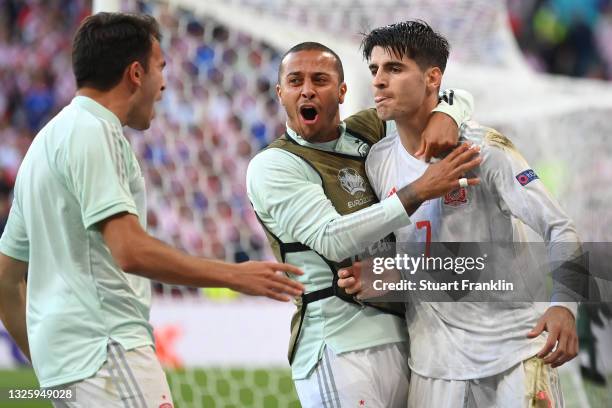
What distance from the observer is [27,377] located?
24.2 ft

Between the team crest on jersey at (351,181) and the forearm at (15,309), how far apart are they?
3.64 feet

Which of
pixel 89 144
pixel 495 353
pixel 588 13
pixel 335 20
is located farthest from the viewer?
pixel 588 13

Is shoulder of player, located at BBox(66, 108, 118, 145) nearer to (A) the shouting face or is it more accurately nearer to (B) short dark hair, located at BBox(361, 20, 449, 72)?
(A) the shouting face

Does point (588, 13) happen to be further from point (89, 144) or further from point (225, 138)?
point (89, 144)

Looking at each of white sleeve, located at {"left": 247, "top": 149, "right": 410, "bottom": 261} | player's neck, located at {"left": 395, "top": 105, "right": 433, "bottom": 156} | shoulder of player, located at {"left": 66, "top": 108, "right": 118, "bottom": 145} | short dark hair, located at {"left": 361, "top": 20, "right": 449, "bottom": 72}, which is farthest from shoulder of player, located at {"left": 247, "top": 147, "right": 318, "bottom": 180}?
shoulder of player, located at {"left": 66, "top": 108, "right": 118, "bottom": 145}

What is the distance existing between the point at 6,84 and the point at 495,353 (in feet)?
28.2

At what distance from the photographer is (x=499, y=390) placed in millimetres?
3002

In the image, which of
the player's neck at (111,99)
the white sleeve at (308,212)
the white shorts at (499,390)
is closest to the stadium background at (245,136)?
the white sleeve at (308,212)

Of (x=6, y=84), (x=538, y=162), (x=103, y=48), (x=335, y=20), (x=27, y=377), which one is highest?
(x=6, y=84)

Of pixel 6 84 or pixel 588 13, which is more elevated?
pixel 588 13

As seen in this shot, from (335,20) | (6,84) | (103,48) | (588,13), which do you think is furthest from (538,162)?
(6,84)

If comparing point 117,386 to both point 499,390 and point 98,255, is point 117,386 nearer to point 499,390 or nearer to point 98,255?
point 98,255

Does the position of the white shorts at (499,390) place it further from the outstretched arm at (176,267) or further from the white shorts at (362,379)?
the outstretched arm at (176,267)

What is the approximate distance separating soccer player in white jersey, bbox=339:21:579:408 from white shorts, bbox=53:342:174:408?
0.75 meters
